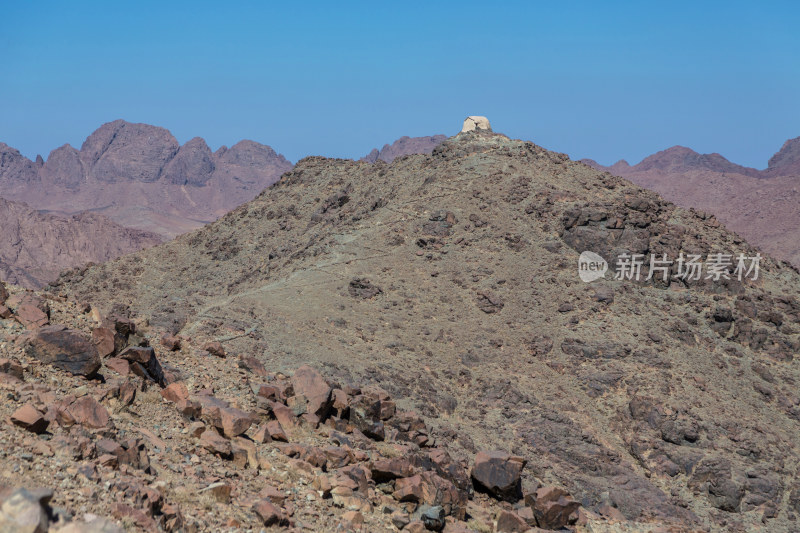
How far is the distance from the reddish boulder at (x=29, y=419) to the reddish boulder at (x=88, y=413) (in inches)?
28.3

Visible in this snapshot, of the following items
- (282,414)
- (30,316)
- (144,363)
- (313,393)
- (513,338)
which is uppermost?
(513,338)

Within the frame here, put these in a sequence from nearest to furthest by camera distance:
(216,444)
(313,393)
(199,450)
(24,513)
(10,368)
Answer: (24,513) → (10,368) → (199,450) → (216,444) → (313,393)

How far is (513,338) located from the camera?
3469cm

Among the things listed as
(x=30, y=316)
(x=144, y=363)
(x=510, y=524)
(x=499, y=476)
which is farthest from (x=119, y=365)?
(x=499, y=476)

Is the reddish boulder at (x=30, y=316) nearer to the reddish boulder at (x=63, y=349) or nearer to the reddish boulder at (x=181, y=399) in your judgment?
the reddish boulder at (x=63, y=349)

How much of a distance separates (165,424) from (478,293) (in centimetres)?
2474

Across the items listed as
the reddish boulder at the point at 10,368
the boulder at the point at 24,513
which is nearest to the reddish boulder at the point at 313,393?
the reddish boulder at the point at 10,368

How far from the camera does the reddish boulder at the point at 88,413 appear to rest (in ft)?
40.7

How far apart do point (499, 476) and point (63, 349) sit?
1006 centimetres

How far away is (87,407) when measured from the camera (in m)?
12.7

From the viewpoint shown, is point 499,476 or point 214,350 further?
point 214,350

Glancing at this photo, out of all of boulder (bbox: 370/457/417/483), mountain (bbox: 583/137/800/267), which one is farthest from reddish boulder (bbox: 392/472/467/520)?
mountain (bbox: 583/137/800/267)

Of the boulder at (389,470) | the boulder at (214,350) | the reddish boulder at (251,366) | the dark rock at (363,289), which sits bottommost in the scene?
the boulder at (389,470)

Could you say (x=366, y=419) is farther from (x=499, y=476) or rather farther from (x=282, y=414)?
(x=499, y=476)
